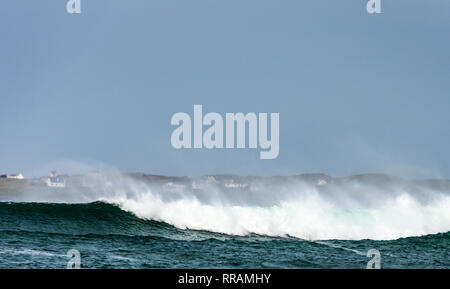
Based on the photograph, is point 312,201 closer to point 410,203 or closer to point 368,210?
point 368,210

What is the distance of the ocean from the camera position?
18.1 meters

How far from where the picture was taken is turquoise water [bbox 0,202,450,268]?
57.3ft

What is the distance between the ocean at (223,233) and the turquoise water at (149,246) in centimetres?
4

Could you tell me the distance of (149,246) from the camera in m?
21.2

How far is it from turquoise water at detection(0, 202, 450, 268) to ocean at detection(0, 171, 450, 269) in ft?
0.12

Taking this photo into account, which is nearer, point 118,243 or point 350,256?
point 350,256

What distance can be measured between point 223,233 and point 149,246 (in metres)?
7.04

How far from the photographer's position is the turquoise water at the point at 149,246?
17.5 meters

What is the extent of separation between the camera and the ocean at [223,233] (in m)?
18.1

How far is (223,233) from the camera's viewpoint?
2762cm
